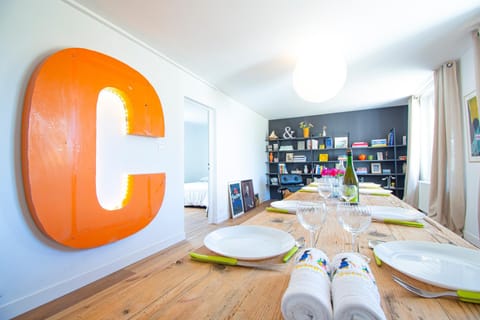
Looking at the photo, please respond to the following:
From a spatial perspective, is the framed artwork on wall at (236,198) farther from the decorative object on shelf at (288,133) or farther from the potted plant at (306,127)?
the potted plant at (306,127)

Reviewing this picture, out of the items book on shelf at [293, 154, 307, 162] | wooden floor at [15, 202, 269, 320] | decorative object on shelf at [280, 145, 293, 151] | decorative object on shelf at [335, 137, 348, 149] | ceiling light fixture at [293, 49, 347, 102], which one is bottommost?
wooden floor at [15, 202, 269, 320]

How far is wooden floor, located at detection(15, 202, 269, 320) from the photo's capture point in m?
0.49

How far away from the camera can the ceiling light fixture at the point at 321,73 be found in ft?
6.57

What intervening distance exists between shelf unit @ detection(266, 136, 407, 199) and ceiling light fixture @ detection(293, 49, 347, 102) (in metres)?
3.39

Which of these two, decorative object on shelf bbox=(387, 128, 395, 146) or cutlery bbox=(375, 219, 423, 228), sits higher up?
decorative object on shelf bbox=(387, 128, 395, 146)

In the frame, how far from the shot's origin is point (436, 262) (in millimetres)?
529

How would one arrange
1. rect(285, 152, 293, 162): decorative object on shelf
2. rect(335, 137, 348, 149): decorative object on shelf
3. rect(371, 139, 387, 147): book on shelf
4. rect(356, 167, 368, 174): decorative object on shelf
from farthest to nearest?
1. rect(285, 152, 293, 162): decorative object on shelf
2. rect(335, 137, 348, 149): decorative object on shelf
3. rect(356, 167, 368, 174): decorative object on shelf
4. rect(371, 139, 387, 147): book on shelf

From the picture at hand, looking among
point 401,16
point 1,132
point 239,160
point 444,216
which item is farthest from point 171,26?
point 444,216

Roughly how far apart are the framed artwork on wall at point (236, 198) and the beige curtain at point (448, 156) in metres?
3.04

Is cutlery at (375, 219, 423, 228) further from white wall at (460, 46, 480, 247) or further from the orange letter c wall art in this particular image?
white wall at (460, 46, 480, 247)

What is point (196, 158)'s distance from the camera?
279 inches

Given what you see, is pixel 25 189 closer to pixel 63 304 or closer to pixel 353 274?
pixel 63 304

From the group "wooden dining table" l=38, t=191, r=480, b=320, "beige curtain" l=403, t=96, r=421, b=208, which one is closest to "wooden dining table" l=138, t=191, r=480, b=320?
"wooden dining table" l=38, t=191, r=480, b=320

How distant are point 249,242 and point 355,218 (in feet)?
1.11
